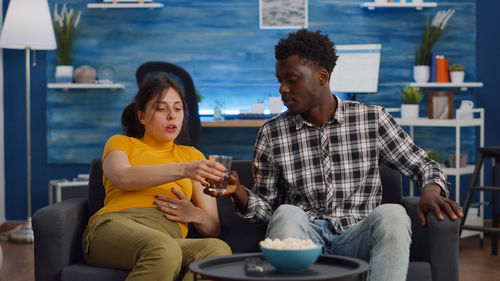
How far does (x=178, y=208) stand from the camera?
2279 millimetres

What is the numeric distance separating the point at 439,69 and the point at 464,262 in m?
1.52

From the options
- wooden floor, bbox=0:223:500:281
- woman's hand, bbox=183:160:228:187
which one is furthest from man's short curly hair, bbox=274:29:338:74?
wooden floor, bbox=0:223:500:281

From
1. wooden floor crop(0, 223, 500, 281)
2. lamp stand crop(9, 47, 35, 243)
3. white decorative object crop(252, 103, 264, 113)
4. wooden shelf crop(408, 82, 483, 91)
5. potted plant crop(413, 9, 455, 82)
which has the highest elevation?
potted plant crop(413, 9, 455, 82)

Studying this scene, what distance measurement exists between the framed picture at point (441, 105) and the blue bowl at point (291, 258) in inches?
123

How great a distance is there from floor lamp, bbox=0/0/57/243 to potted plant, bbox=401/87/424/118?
8.33ft

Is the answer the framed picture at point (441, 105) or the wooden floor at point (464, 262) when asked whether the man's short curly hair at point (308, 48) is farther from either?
the framed picture at point (441, 105)

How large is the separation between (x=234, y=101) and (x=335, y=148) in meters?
2.71

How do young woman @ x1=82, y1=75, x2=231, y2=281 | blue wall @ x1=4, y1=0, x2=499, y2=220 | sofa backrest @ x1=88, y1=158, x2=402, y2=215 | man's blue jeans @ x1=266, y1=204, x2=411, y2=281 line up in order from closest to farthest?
man's blue jeans @ x1=266, y1=204, x2=411, y2=281, young woman @ x1=82, y1=75, x2=231, y2=281, sofa backrest @ x1=88, y1=158, x2=402, y2=215, blue wall @ x1=4, y1=0, x2=499, y2=220

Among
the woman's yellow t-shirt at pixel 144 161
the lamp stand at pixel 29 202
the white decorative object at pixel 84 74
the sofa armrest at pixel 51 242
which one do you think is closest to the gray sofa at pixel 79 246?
the sofa armrest at pixel 51 242

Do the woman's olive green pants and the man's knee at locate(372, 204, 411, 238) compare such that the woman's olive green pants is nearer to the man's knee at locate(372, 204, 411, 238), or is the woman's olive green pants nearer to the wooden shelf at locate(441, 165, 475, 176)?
the man's knee at locate(372, 204, 411, 238)

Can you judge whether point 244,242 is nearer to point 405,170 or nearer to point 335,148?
point 335,148

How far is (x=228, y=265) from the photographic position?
5.34ft

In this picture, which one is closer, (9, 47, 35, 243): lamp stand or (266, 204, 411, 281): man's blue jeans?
(266, 204, 411, 281): man's blue jeans

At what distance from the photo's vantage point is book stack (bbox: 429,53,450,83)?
469cm
